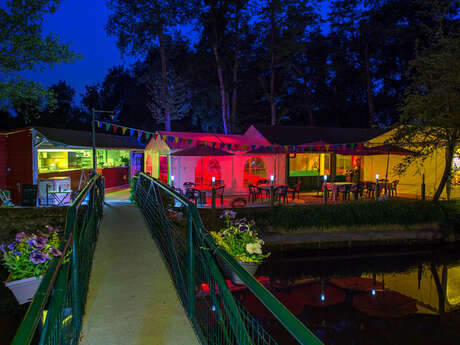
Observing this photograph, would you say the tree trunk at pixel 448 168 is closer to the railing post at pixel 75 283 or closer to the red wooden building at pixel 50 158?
the railing post at pixel 75 283

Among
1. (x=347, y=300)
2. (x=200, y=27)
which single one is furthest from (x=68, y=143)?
(x=200, y=27)

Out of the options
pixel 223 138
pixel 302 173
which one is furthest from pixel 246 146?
pixel 302 173

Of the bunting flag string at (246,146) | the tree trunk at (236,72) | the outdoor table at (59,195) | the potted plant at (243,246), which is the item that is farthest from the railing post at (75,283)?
the tree trunk at (236,72)

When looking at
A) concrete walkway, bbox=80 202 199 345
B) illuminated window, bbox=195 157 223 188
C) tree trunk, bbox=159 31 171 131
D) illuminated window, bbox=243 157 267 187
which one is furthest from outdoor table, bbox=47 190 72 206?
tree trunk, bbox=159 31 171 131

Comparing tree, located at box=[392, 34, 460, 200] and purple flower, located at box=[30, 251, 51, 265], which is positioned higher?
tree, located at box=[392, 34, 460, 200]

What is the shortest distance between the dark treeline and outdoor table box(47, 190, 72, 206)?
12540 millimetres

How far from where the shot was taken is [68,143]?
14.2 meters

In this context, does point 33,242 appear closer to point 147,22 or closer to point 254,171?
point 254,171

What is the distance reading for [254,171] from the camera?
15.7 meters

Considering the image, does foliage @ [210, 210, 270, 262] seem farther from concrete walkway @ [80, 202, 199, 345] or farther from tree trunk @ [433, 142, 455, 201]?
tree trunk @ [433, 142, 455, 201]

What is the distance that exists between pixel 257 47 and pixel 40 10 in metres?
19.7

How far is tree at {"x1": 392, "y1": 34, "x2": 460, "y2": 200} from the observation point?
12297 mm

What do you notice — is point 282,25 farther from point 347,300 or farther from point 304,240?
point 347,300

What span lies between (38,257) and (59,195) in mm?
10394
